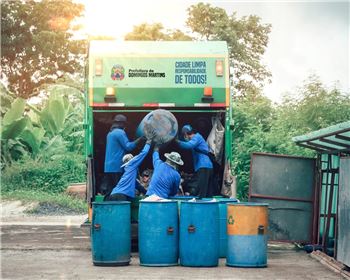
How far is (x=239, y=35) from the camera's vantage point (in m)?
40.0

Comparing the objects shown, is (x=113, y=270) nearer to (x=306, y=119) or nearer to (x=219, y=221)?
(x=219, y=221)

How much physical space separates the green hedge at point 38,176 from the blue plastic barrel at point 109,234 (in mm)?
14260

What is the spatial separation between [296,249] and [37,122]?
16.4 m

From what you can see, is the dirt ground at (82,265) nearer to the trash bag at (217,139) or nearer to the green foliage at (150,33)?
the trash bag at (217,139)

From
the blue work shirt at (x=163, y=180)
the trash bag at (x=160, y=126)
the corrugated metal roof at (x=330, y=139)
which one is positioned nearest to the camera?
the corrugated metal roof at (x=330, y=139)

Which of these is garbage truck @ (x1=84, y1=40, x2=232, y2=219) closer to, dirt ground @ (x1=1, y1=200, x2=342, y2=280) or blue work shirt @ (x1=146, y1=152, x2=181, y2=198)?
dirt ground @ (x1=1, y1=200, x2=342, y2=280)

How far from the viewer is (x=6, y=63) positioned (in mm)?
46281

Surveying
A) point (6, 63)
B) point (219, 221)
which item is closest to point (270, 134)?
point (219, 221)

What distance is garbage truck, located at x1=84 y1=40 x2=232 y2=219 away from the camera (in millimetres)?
16062

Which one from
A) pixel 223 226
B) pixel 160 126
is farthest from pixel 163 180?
pixel 160 126

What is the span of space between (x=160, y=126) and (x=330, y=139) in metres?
2.72

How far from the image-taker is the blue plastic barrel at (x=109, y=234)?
44.0 ft

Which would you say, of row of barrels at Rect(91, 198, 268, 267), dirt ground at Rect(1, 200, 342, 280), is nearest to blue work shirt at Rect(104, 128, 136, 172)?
dirt ground at Rect(1, 200, 342, 280)

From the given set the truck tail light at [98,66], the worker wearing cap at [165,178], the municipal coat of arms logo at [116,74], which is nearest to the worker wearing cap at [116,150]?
the municipal coat of arms logo at [116,74]
